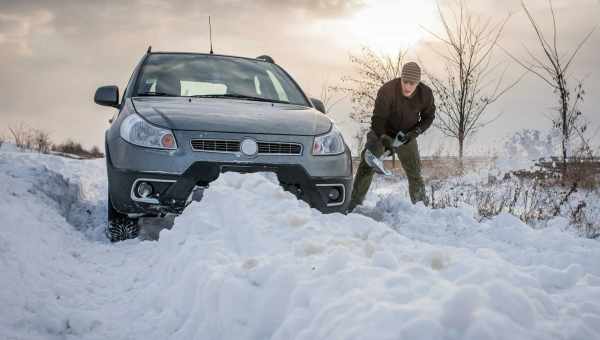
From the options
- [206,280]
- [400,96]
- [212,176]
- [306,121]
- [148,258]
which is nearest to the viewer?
[206,280]

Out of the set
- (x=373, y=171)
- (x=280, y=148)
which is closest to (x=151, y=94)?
(x=280, y=148)

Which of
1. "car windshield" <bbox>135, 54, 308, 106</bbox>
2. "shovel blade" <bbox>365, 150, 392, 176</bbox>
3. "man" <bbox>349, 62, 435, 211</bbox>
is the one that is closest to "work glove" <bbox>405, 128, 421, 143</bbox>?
"man" <bbox>349, 62, 435, 211</bbox>

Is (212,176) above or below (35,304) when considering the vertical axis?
above

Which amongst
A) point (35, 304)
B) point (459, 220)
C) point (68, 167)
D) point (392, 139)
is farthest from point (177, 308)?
point (68, 167)

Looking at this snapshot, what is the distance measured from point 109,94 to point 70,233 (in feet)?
4.45

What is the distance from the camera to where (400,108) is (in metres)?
6.48

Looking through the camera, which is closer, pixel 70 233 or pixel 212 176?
pixel 212 176

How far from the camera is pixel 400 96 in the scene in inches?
254

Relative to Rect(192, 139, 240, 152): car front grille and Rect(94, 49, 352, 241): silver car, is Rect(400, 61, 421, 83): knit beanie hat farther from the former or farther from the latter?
Rect(192, 139, 240, 152): car front grille

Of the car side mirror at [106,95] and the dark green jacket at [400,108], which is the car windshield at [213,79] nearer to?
the car side mirror at [106,95]

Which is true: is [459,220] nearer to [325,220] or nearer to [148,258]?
[325,220]

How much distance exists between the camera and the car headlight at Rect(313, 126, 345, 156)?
436 cm

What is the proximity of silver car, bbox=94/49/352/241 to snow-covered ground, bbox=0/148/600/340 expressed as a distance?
21 cm

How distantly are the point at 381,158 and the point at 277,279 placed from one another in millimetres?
4476
